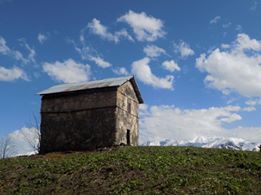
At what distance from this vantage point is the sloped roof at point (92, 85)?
41.8m

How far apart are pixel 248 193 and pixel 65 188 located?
1117 cm

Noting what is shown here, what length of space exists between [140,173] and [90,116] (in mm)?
15245

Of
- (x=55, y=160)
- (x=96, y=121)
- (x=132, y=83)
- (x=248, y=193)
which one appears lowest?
(x=248, y=193)

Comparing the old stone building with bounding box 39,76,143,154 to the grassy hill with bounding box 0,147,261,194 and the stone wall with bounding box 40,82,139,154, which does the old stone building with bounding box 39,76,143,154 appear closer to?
the stone wall with bounding box 40,82,139,154

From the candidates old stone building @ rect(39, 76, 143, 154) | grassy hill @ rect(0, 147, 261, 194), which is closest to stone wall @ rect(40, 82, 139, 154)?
old stone building @ rect(39, 76, 143, 154)

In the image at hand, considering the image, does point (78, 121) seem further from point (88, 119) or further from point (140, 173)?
point (140, 173)

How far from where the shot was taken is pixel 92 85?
42938 mm

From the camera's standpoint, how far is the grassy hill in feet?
79.0

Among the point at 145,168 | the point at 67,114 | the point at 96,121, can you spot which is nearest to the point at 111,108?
the point at 96,121

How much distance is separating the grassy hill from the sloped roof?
9.63 m

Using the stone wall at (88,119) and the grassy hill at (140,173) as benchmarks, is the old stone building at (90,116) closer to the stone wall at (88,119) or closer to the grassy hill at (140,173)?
the stone wall at (88,119)

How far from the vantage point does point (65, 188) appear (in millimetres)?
26109

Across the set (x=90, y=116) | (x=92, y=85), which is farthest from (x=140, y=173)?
(x=92, y=85)

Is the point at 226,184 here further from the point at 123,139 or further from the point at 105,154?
the point at 123,139
